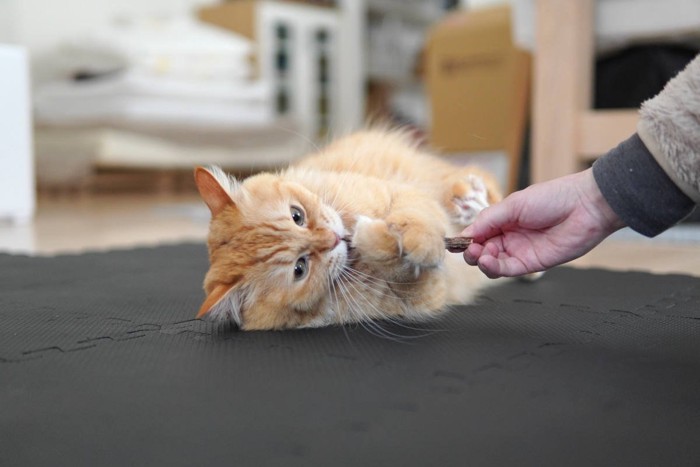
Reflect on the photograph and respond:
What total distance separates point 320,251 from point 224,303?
0.18 m

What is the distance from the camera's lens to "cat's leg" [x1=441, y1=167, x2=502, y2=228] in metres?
1.42

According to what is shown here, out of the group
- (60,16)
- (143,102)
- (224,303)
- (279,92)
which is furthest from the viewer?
(279,92)

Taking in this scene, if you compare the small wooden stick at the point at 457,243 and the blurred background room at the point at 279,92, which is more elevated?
the blurred background room at the point at 279,92

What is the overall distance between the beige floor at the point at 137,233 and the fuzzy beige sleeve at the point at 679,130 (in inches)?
36.5

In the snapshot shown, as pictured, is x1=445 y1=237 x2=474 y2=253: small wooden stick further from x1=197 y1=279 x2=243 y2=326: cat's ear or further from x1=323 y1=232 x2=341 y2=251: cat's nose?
x1=197 y1=279 x2=243 y2=326: cat's ear

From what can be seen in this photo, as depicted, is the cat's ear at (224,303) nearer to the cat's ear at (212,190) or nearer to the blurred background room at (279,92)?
the cat's ear at (212,190)

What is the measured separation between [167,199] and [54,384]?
3.81 m

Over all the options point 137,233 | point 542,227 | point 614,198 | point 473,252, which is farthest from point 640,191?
point 137,233

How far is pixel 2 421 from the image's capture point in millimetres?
805

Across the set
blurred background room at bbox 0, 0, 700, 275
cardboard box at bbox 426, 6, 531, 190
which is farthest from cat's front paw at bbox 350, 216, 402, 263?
cardboard box at bbox 426, 6, 531, 190

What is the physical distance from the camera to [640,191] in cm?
93

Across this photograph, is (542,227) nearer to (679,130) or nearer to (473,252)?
(473,252)

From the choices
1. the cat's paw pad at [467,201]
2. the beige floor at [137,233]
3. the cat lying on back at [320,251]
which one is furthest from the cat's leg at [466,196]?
the beige floor at [137,233]

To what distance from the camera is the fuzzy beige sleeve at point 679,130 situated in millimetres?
869
